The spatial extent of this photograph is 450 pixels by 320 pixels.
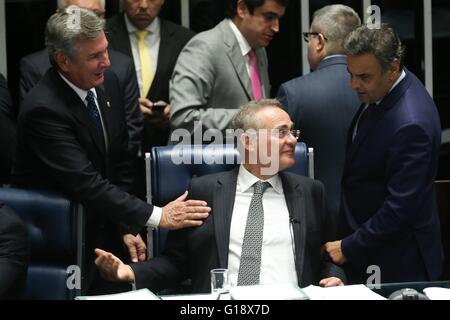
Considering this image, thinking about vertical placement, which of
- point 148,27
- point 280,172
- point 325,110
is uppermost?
point 148,27

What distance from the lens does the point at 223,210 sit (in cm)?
369

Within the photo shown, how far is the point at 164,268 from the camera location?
3.66 metres

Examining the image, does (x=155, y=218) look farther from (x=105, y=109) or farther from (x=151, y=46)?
(x=151, y=46)

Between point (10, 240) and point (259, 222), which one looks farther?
point (259, 222)

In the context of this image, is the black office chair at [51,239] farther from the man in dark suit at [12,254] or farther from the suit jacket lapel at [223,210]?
the suit jacket lapel at [223,210]

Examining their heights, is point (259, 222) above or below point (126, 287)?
above

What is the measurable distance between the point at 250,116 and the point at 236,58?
35.5 inches

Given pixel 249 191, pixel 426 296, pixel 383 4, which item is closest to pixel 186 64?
pixel 249 191

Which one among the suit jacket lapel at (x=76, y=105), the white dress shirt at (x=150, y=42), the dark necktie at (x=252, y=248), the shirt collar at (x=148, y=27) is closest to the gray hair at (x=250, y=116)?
the dark necktie at (x=252, y=248)

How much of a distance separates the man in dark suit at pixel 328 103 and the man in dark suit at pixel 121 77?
26.9 inches

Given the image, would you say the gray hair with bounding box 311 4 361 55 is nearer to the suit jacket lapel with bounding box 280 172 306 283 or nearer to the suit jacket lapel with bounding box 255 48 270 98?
the suit jacket lapel with bounding box 255 48 270 98

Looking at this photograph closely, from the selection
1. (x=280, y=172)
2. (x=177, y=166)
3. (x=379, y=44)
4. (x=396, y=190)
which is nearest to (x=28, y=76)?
(x=177, y=166)

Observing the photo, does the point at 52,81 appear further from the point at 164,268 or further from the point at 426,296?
the point at 426,296

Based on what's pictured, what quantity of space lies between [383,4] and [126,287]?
2147mm
